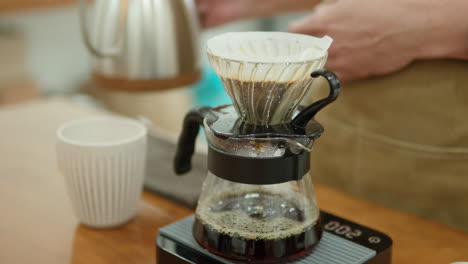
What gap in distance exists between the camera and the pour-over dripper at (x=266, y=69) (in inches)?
23.5

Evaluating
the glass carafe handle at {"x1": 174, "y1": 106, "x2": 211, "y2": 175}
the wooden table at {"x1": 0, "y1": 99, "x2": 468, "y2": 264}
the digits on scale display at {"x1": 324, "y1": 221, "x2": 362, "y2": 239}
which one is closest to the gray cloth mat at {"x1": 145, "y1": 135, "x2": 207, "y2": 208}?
the wooden table at {"x1": 0, "y1": 99, "x2": 468, "y2": 264}

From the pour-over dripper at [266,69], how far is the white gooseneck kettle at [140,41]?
32 cm

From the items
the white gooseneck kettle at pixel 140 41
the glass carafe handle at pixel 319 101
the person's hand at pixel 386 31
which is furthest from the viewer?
the white gooseneck kettle at pixel 140 41

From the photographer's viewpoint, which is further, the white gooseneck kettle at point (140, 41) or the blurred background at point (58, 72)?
the blurred background at point (58, 72)

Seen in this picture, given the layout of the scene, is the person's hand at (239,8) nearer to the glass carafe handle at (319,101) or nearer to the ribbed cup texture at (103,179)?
the ribbed cup texture at (103,179)

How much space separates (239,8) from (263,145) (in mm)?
689

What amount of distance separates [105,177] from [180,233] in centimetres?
14

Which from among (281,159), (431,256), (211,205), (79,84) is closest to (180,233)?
(211,205)

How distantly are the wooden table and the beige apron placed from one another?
0.10 meters

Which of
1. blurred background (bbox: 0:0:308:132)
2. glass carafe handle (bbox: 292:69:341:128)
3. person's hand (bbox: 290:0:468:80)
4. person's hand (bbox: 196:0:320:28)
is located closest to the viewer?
glass carafe handle (bbox: 292:69:341:128)

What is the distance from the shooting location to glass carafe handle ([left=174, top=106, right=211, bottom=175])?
0.71 meters

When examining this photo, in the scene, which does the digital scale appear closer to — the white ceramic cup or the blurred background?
the white ceramic cup

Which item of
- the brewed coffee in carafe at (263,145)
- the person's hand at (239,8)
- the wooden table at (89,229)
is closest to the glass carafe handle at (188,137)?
the brewed coffee in carafe at (263,145)

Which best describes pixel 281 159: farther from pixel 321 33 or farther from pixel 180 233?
pixel 321 33
